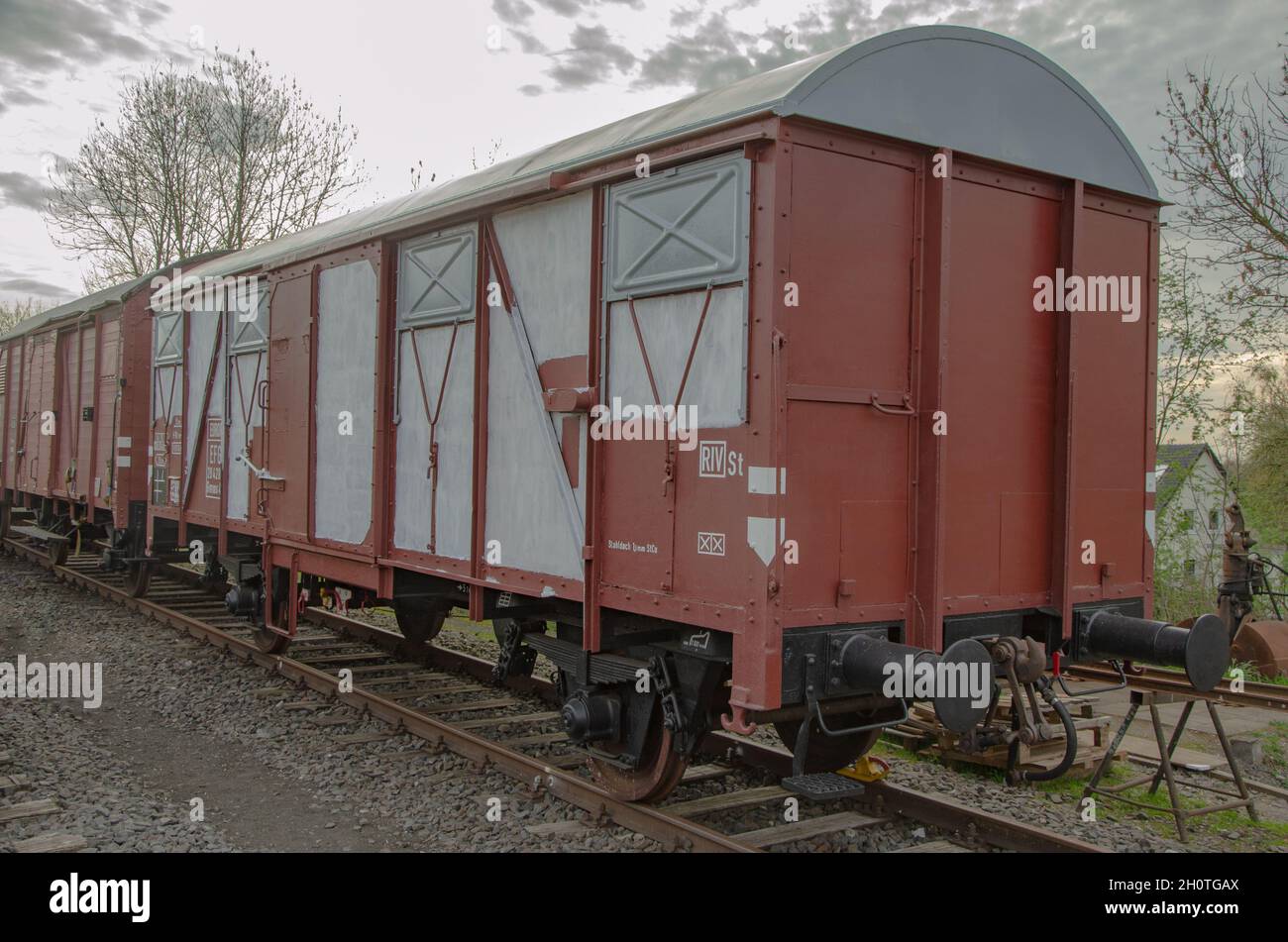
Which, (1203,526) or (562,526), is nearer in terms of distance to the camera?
(562,526)

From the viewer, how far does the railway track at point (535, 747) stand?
530 centimetres

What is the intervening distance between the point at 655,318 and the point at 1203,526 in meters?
12.6

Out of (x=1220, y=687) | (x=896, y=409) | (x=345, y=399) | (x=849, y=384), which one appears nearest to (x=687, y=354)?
(x=849, y=384)

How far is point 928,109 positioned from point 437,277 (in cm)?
352

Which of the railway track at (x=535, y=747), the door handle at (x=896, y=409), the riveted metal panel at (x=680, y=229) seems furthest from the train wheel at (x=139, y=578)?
the door handle at (x=896, y=409)

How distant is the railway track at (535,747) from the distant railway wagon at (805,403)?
310 mm

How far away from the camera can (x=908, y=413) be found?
5066 millimetres

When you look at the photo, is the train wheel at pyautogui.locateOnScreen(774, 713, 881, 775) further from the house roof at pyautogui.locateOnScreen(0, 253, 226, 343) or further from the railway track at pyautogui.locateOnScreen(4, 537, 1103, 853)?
the house roof at pyautogui.locateOnScreen(0, 253, 226, 343)

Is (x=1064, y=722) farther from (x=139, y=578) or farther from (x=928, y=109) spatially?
(x=139, y=578)

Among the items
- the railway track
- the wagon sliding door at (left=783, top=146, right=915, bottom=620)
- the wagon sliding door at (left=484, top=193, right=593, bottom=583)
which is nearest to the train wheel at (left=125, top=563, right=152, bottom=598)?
the railway track

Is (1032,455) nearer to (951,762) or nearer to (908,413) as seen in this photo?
(908,413)

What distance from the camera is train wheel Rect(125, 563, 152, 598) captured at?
13.0 m

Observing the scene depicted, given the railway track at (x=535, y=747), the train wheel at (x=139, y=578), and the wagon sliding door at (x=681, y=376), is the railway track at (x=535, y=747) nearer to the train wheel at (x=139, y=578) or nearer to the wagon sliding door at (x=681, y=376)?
the train wheel at (x=139, y=578)

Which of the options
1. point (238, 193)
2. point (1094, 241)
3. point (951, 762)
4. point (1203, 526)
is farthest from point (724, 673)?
point (238, 193)
